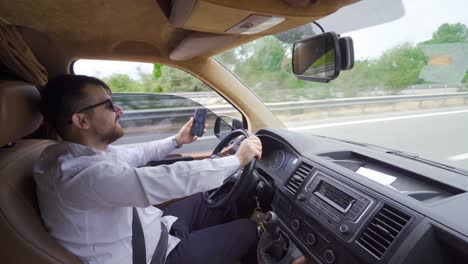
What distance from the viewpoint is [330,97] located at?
347 cm

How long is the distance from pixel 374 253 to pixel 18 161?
4.92ft

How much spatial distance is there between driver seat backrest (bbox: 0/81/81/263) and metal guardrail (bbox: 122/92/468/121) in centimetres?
135

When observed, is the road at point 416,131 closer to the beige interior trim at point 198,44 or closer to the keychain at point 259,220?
the keychain at point 259,220

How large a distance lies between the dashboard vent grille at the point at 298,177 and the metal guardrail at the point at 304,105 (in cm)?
108

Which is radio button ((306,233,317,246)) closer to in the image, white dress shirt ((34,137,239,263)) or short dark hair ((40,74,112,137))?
white dress shirt ((34,137,239,263))

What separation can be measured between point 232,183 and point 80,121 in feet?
3.17

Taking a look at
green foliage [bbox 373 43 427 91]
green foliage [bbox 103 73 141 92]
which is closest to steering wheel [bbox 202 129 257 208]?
green foliage [bbox 103 73 141 92]

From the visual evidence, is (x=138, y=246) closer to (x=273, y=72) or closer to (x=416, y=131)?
(x=273, y=72)

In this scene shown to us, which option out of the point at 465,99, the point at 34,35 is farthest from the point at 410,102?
the point at 34,35

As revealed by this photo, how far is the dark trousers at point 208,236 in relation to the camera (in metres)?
1.57

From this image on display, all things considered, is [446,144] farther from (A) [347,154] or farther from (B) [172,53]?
(B) [172,53]

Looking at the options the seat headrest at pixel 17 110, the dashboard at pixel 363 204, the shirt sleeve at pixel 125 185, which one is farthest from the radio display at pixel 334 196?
the seat headrest at pixel 17 110

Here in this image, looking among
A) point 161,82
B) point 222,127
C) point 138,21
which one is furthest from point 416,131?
point 138,21

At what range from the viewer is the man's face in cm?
141
